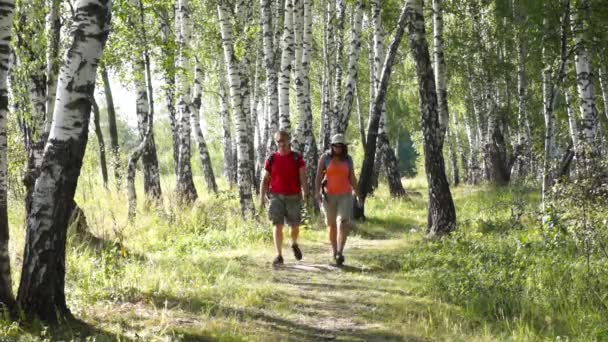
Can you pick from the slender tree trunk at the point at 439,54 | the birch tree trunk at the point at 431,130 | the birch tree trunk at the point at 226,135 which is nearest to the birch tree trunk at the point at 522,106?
the slender tree trunk at the point at 439,54

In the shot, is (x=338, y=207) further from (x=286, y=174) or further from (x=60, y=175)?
(x=60, y=175)

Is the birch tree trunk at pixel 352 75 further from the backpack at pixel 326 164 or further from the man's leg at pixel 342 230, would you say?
A: the man's leg at pixel 342 230

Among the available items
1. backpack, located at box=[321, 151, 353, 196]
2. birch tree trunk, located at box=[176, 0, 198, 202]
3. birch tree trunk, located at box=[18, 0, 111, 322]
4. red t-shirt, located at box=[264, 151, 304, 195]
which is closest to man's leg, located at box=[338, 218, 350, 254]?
backpack, located at box=[321, 151, 353, 196]

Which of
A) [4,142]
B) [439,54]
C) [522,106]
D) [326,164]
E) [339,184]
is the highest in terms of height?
[439,54]

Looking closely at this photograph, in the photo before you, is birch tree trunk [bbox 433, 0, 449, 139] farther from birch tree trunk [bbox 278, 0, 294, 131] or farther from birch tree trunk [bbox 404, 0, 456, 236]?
birch tree trunk [bbox 278, 0, 294, 131]

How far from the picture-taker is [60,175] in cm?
545

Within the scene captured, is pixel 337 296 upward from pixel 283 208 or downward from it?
downward

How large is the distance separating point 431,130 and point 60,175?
7453 mm

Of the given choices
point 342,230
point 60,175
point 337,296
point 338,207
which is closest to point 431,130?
point 338,207

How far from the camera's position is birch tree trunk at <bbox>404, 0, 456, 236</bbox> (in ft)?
37.0

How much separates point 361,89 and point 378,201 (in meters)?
17.3

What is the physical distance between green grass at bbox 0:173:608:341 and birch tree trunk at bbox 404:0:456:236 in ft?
1.79

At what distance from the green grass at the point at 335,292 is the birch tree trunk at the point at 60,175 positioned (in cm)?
31

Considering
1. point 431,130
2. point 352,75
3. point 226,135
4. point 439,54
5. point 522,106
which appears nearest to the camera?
point 431,130
